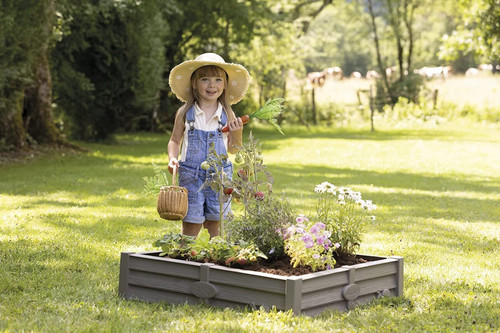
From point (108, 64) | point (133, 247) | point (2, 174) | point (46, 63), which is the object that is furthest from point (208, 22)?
point (133, 247)

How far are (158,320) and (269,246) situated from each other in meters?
1.05

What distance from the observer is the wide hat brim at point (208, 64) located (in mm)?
6332

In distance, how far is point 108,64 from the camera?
20.9 m

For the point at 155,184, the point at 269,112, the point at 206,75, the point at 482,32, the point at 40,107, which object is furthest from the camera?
the point at 482,32

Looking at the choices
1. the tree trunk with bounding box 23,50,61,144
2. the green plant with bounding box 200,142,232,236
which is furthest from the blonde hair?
the tree trunk with bounding box 23,50,61,144

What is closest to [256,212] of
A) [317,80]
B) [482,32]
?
[482,32]

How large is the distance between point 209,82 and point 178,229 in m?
2.58

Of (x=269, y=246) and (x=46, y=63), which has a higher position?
(x=46, y=63)

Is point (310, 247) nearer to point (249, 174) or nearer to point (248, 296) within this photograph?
point (248, 296)

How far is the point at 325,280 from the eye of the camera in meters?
5.14

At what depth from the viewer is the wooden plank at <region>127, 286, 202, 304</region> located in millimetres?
5367

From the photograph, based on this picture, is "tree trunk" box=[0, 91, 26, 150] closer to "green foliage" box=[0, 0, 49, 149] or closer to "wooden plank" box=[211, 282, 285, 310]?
"green foliage" box=[0, 0, 49, 149]

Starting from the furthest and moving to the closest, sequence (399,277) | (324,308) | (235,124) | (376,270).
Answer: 1. (235,124)
2. (399,277)
3. (376,270)
4. (324,308)

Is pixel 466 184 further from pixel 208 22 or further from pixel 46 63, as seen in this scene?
pixel 208 22
